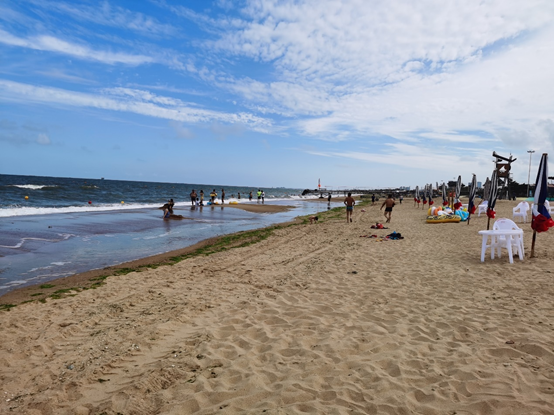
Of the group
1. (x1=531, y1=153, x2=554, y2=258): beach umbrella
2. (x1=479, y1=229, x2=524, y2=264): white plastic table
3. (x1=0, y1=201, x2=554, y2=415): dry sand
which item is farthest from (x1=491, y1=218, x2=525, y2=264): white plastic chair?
(x1=0, y1=201, x2=554, y2=415): dry sand

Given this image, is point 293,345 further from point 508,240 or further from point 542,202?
point 542,202

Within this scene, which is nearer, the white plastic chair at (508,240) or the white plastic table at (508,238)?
the white plastic table at (508,238)

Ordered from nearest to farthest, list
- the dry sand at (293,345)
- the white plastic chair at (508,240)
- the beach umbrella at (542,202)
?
the dry sand at (293,345)
the beach umbrella at (542,202)
the white plastic chair at (508,240)

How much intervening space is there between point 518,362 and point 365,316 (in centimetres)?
188

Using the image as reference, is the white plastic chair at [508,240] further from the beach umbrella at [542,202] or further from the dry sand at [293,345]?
the dry sand at [293,345]

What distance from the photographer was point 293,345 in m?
4.08

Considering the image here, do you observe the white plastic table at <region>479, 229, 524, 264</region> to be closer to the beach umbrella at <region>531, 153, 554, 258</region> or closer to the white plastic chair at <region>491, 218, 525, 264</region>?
the white plastic chair at <region>491, 218, 525, 264</region>

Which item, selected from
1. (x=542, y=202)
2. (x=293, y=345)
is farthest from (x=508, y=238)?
(x=293, y=345)

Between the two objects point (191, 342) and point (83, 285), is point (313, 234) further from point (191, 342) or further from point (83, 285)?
point (191, 342)

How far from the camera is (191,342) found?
14.0ft

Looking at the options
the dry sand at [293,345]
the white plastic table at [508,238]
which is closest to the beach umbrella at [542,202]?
the white plastic table at [508,238]

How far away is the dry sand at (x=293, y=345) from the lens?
3.02 meters

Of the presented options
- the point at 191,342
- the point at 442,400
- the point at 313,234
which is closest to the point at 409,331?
the point at 442,400

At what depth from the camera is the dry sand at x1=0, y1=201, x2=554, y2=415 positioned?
9.91ft
